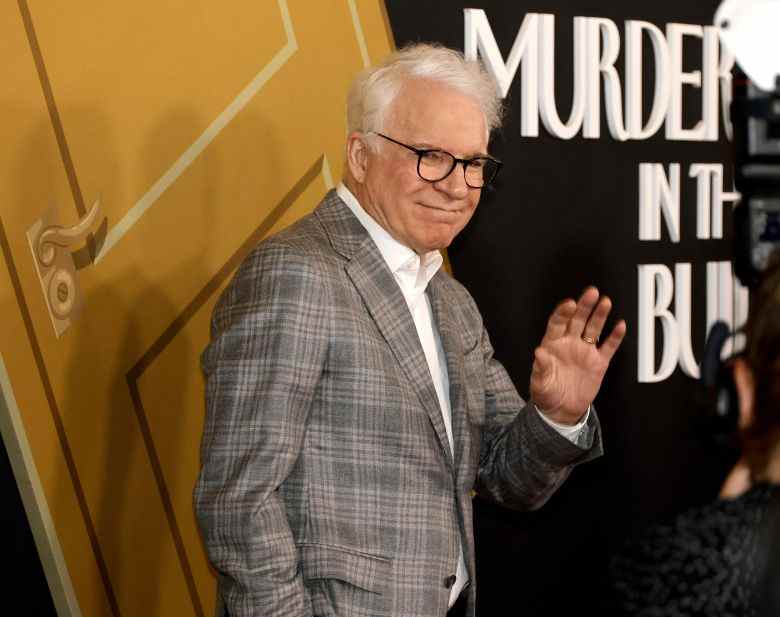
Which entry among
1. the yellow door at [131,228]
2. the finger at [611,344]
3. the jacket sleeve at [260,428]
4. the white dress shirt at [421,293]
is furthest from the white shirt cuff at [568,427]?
the yellow door at [131,228]

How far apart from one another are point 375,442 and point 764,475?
0.77 m

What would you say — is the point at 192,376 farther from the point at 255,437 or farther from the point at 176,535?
the point at 255,437

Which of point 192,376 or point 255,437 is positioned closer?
point 255,437

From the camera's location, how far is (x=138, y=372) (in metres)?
2.55

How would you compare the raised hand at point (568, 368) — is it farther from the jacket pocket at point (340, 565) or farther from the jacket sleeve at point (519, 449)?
the jacket pocket at point (340, 565)

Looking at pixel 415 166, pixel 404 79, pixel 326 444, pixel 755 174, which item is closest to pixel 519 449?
pixel 326 444

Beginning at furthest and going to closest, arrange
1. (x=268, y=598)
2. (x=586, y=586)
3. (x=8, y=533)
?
1. (x=586, y=586)
2. (x=8, y=533)
3. (x=268, y=598)

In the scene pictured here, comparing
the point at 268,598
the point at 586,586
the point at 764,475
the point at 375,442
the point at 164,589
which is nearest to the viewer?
the point at 764,475

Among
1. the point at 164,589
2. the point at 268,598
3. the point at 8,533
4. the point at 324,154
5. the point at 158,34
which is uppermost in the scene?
the point at 158,34

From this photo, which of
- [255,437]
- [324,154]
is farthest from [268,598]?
[324,154]

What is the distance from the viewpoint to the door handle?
2.42 m

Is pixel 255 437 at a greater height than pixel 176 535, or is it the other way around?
pixel 255 437

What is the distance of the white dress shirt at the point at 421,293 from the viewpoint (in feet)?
6.91

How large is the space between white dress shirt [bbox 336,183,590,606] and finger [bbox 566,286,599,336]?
17 centimetres
